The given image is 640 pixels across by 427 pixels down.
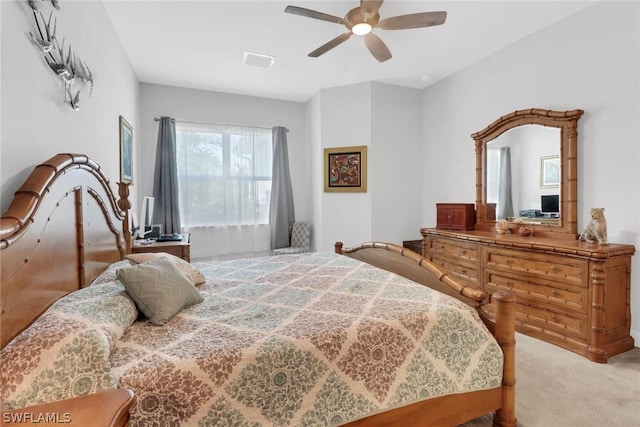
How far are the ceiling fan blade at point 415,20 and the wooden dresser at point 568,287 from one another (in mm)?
1972

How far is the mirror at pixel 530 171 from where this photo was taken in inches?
112

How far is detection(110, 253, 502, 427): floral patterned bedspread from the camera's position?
106 cm

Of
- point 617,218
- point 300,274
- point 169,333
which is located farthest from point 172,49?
point 617,218

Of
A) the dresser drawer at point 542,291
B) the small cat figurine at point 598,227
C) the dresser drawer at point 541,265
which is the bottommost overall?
the dresser drawer at point 542,291

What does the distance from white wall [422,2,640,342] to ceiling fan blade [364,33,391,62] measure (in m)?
1.60

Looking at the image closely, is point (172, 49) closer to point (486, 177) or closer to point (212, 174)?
point (212, 174)

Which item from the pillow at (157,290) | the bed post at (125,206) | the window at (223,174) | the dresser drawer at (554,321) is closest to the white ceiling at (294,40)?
the window at (223,174)

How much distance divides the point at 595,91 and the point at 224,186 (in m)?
4.38

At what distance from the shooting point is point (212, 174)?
15.0 feet

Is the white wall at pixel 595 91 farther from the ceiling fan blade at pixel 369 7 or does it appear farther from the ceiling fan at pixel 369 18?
the ceiling fan blade at pixel 369 7

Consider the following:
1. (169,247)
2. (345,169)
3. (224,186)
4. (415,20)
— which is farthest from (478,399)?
(224,186)

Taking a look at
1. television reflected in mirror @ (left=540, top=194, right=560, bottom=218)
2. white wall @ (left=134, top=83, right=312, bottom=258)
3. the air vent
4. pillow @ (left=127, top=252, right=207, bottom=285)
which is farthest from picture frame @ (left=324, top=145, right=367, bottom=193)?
pillow @ (left=127, top=252, right=207, bottom=285)

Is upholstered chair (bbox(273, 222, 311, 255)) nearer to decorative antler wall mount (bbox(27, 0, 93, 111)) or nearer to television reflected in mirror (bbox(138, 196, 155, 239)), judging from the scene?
television reflected in mirror (bbox(138, 196, 155, 239))

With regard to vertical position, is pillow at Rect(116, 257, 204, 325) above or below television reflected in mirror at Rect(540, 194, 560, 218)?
below
